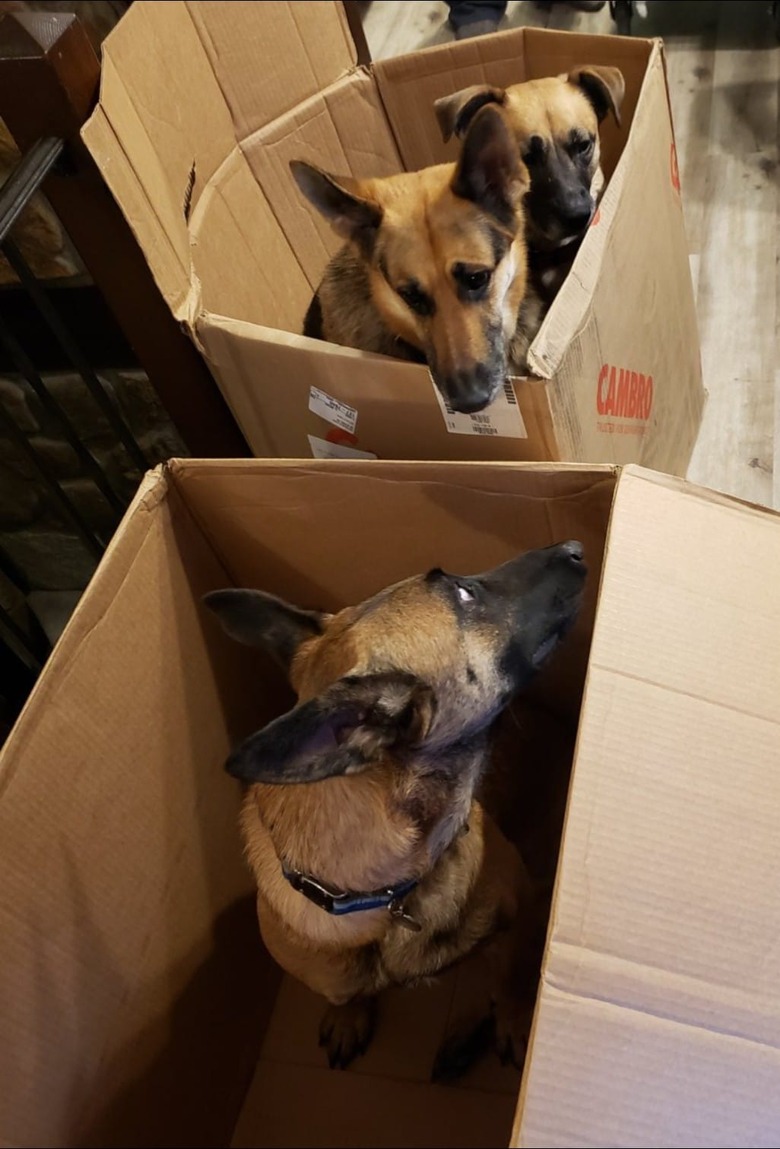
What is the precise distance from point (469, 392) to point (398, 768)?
0.55 meters

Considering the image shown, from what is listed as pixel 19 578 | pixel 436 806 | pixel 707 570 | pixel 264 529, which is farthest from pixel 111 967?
pixel 19 578

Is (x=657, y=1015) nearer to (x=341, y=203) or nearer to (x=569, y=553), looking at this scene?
(x=569, y=553)

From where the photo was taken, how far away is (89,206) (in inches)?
52.7

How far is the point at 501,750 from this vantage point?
58.7 inches

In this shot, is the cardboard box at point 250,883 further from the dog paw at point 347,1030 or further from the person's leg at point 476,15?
the person's leg at point 476,15

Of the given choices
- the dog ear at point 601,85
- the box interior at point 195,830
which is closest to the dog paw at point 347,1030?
the box interior at point 195,830

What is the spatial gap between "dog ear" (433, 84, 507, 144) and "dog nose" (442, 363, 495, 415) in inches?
26.7

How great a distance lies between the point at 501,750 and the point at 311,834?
49cm

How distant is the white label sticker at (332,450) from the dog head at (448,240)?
191 millimetres

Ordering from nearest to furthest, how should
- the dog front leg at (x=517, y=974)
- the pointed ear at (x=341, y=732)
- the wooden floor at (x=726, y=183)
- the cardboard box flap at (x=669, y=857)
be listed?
the cardboard box flap at (x=669, y=857), the pointed ear at (x=341, y=732), the dog front leg at (x=517, y=974), the wooden floor at (x=726, y=183)

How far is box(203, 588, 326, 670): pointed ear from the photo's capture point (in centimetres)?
116

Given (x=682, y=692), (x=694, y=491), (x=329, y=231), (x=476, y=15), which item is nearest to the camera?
(x=682, y=692)

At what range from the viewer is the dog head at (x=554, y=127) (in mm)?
1653

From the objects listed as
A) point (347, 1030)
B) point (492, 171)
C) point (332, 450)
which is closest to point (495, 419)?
point (332, 450)
